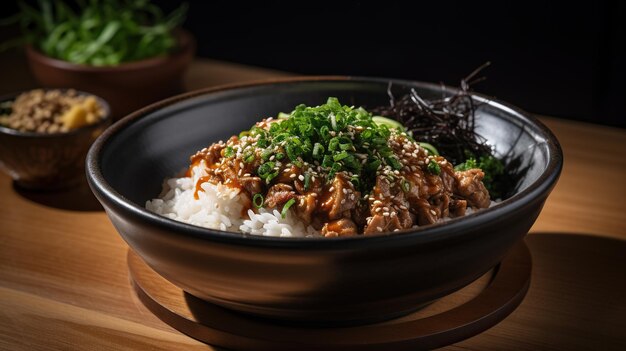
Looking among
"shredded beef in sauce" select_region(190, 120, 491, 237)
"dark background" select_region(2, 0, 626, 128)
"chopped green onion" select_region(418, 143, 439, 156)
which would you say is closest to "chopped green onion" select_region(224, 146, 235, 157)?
"shredded beef in sauce" select_region(190, 120, 491, 237)

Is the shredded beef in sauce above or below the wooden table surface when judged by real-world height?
above

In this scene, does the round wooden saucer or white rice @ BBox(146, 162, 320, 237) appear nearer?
the round wooden saucer

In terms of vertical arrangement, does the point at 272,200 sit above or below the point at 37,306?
above

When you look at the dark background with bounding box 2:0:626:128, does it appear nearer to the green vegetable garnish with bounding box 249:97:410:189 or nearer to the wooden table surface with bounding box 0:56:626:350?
the wooden table surface with bounding box 0:56:626:350

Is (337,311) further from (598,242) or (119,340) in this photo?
(598,242)

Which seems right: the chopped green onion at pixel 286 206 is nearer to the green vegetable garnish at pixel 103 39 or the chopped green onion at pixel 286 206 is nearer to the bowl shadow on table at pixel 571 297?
the bowl shadow on table at pixel 571 297

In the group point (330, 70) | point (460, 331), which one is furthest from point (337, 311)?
point (330, 70)
